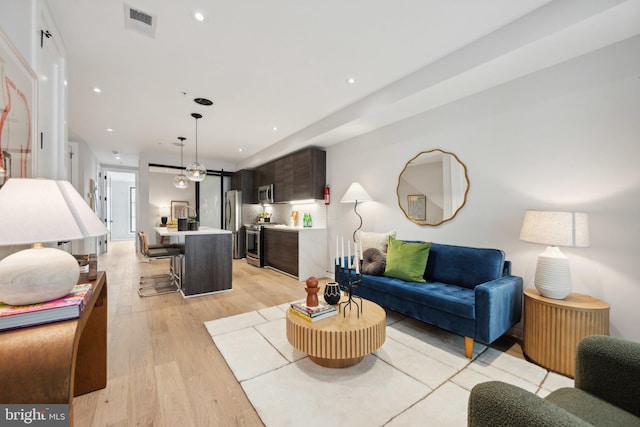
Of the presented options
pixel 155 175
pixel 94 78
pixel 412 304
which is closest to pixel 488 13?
pixel 412 304

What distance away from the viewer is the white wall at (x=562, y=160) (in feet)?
6.80

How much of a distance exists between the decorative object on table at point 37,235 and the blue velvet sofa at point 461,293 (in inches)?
99.9

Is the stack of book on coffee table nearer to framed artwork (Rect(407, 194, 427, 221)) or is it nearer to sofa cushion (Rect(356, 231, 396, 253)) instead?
sofa cushion (Rect(356, 231, 396, 253))

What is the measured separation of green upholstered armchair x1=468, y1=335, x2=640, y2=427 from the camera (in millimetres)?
788

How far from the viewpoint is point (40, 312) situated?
1.06m

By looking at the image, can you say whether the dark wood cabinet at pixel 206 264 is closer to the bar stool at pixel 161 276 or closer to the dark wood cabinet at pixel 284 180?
the bar stool at pixel 161 276

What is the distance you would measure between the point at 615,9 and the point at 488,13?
721 millimetres

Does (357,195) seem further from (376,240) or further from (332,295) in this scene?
(332,295)

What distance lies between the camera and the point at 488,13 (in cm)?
203

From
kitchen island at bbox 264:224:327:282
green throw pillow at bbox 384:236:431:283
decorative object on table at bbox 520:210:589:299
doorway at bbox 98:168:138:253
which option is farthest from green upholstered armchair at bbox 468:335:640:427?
doorway at bbox 98:168:138:253

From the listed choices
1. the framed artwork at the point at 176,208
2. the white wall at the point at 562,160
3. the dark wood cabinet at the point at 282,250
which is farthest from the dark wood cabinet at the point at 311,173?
the framed artwork at the point at 176,208

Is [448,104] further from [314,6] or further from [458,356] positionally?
[458,356]

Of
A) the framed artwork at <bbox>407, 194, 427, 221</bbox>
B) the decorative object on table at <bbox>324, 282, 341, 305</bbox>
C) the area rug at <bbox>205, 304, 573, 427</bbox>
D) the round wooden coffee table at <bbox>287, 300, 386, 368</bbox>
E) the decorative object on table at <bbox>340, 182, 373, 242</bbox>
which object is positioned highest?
the decorative object on table at <bbox>340, 182, 373, 242</bbox>

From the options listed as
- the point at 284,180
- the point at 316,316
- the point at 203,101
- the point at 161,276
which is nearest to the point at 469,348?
the point at 316,316
